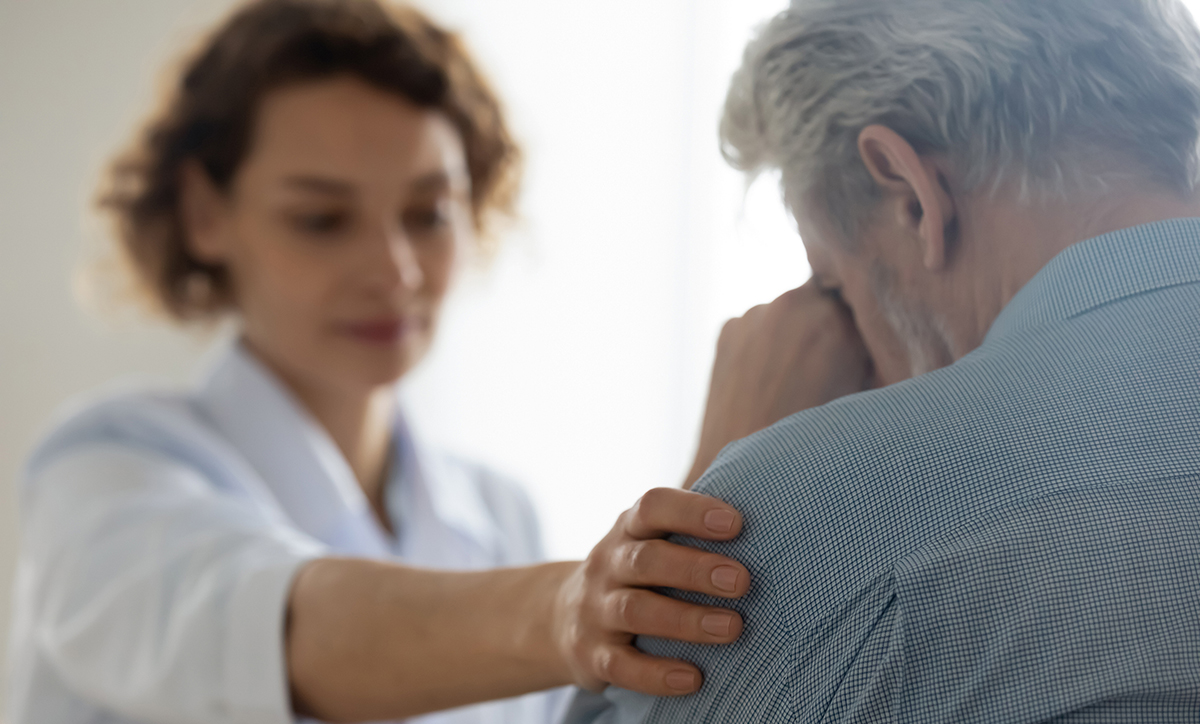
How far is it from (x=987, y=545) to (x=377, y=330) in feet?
3.07

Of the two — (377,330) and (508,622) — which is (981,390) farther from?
(377,330)

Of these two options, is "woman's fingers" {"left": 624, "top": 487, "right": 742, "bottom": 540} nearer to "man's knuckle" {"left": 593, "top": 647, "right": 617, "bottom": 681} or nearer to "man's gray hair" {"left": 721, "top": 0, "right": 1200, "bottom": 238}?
"man's knuckle" {"left": 593, "top": 647, "right": 617, "bottom": 681}

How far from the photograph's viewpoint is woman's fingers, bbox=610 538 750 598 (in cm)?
46

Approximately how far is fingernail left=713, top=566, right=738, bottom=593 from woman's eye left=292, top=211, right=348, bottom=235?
0.84 meters

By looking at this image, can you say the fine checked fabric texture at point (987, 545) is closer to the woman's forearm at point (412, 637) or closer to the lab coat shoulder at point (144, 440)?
the woman's forearm at point (412, 637)

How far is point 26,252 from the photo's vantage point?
7.74ft

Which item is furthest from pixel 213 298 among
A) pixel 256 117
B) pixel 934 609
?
pixel 934 609

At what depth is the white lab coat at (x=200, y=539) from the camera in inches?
30.7

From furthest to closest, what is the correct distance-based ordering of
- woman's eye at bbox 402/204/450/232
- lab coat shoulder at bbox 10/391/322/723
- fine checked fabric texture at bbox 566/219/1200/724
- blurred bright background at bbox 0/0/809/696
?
blurred bright background at bbox 0/0/809/696 < woman's eye at bbox 402/204/450/232 < lab coat shoulder at bbox 10/391/322/723 < fine checked fabric texture at bbox 566/219/1200/724

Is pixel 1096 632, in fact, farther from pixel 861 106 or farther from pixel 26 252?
pixel 26 252

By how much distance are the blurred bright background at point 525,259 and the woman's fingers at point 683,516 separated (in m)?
1.41

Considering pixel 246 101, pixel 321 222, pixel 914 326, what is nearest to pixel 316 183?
pixel 321 222

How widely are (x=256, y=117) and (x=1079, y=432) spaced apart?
1.04 metres

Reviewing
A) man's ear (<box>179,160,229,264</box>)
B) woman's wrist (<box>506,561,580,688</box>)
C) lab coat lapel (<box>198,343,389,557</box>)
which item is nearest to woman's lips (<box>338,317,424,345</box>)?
lab coat lapel (<box>198,343,389,557</box>)
